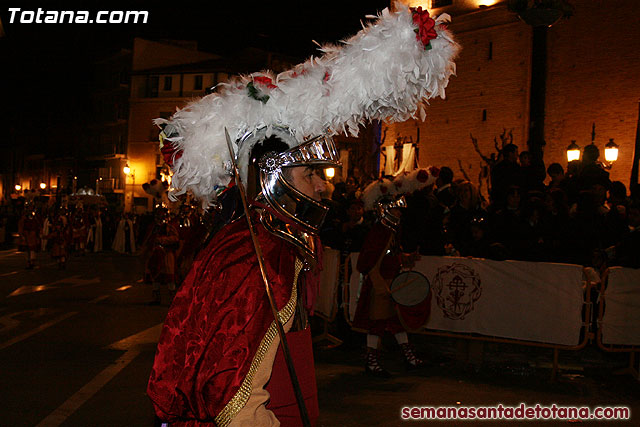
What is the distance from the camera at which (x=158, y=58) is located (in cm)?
6100

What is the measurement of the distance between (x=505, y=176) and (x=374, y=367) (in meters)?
4.72

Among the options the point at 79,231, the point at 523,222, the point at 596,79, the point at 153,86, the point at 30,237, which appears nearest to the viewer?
the point at 523,222

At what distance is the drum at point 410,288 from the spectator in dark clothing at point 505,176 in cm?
291

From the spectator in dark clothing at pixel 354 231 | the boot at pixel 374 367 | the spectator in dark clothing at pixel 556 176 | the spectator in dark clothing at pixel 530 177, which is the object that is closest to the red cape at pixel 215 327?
the boot at pixel 374 367

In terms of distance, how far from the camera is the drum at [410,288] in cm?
842

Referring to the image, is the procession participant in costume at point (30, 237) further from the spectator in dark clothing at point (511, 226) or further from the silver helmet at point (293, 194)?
the silver helmet at point (293, 194)

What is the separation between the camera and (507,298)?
866 cm

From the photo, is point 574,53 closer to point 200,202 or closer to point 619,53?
point 619,53

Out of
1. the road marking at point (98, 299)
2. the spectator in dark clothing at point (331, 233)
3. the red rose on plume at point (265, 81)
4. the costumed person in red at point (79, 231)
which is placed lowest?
the road marking at point (98, 299)

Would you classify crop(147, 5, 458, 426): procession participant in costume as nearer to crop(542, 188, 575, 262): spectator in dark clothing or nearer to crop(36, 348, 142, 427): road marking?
crop(36, 348, 142, 427): road marking

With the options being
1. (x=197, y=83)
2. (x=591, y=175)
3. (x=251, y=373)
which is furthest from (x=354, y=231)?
(x=197, y=83)

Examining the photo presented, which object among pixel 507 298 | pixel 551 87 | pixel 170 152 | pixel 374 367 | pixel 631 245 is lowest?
pixel 374 367

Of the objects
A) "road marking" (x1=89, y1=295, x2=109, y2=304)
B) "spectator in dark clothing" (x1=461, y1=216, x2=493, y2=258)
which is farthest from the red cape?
"road marking" (x1=89, y1=295, x2=109, y2=304)

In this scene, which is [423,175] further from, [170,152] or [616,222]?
[170,152]
